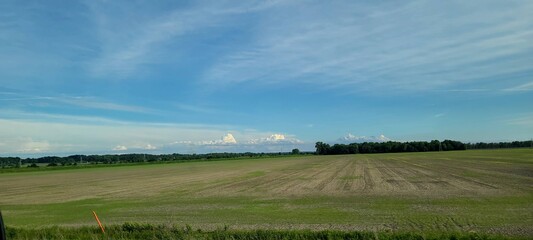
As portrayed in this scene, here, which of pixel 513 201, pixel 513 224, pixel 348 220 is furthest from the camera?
pixel 513 201

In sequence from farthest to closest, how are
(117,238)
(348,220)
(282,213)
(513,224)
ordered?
(282,213), (348,220), (513,224), (117,238)

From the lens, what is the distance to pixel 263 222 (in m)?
17.1

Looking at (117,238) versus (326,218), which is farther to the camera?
(326,218)

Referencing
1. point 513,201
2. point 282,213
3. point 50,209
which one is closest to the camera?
point 282,213

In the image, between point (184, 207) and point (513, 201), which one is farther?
point (184, 207)

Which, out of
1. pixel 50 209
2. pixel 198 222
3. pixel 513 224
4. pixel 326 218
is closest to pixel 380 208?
pixel 326 218

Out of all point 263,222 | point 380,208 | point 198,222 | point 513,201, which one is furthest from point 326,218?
point 513,201

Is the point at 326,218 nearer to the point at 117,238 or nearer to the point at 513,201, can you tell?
the point at 117,238

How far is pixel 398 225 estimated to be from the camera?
15477mm

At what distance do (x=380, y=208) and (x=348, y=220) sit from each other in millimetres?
3908

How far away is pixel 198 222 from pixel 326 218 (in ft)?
16.8

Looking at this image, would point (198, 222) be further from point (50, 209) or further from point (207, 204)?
point (50, 209)

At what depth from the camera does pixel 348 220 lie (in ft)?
55.9

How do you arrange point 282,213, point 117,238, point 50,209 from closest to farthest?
point 117,238
point 282,213
point 50,209
